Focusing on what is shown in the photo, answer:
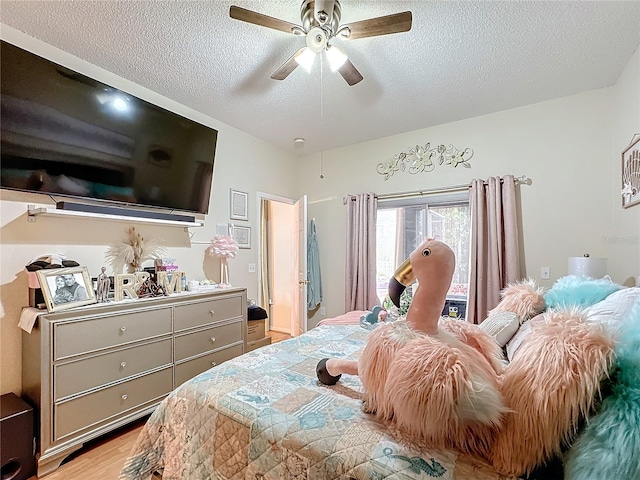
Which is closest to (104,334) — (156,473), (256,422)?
(156,473)

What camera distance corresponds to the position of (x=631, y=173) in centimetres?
210

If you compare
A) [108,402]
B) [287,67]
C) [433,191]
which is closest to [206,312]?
[108,402]

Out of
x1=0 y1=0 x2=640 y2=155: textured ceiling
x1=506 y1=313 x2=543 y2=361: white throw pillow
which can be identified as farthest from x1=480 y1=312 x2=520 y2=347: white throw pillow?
x1=0 y1=0 x2=640 y2=155: textured ceiling

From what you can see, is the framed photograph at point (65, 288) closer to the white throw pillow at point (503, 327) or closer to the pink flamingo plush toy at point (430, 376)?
the pink flamingo plush toy at point (430, 376)

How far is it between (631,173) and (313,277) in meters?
3.23

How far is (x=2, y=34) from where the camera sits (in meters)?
1.82

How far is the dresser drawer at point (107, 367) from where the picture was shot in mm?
1720

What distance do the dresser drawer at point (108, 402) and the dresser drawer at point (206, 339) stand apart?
0.55ft

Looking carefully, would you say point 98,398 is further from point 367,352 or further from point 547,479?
point 547,479

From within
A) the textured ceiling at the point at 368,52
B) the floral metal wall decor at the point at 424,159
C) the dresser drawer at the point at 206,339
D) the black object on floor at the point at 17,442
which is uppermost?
the textured ceiling at the point at 368,52

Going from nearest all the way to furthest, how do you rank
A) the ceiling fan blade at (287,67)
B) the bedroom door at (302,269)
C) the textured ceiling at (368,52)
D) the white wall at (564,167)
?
the textured ceiling at (368,52)
the ceiling fan blade at (287,67)
the white wall at (564,167)
the bedroom door at (302,269)

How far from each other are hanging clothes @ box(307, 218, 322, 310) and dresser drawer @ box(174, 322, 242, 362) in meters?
1.35

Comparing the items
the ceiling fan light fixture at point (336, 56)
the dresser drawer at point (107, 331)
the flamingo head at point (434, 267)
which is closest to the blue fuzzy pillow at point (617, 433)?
the flamingo head at point (434, 267)

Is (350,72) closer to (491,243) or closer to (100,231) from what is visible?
(491,243)
